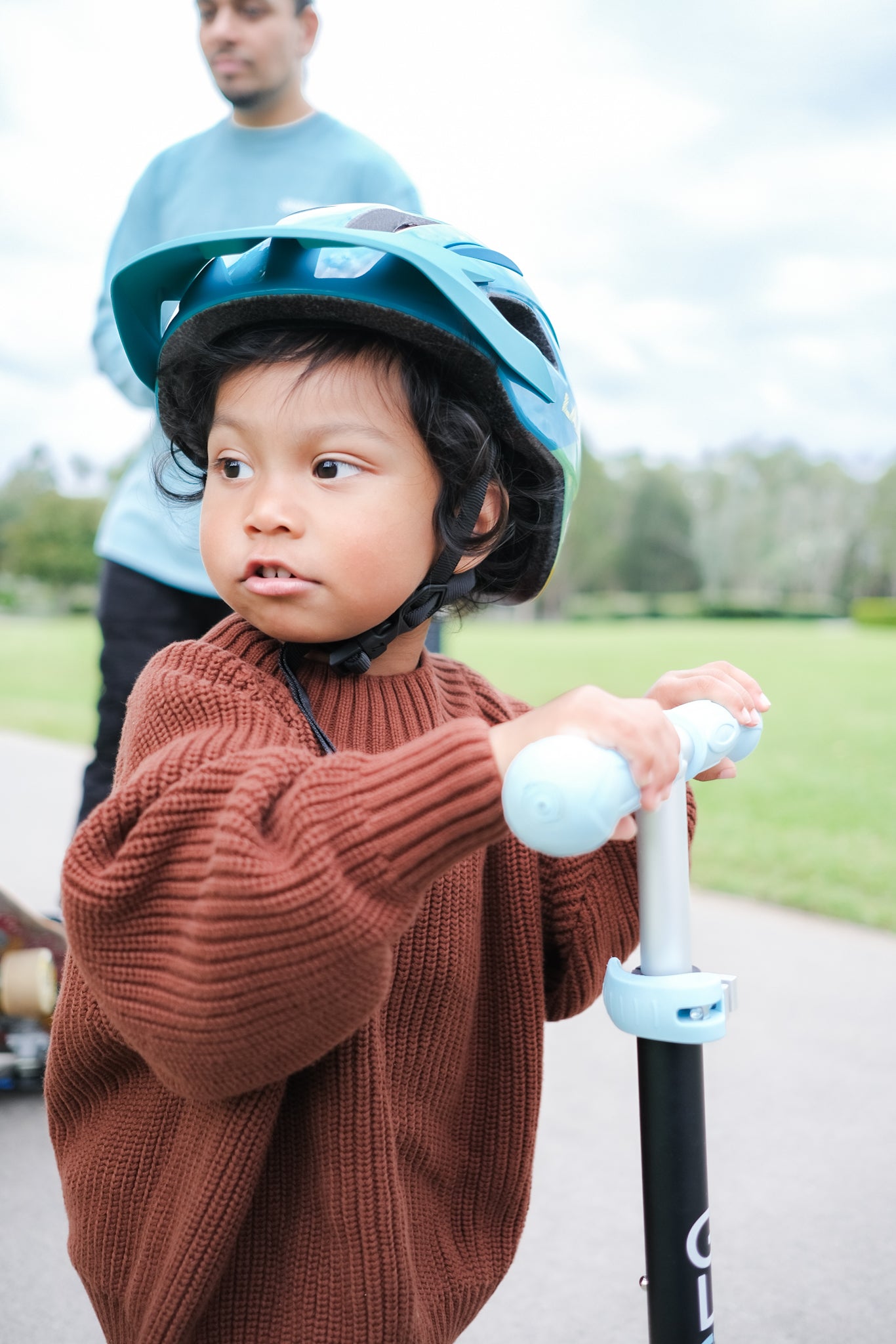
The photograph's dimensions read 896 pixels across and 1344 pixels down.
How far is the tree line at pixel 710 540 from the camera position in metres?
30.0

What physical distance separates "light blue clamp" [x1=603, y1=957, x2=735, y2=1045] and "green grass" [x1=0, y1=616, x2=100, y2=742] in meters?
1.98

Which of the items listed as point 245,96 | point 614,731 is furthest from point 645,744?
point 245,96

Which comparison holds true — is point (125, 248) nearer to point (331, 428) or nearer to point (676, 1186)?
point (331, 428)

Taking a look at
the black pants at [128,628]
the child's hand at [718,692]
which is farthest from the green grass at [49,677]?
the child's hand at [718,692]

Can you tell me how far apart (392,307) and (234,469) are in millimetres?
232

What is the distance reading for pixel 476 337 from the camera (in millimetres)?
1242

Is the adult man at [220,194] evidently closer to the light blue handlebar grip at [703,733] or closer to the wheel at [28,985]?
the wheel at [28,985]

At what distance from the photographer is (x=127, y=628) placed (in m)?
2.42

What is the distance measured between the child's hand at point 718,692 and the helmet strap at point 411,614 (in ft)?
0.85

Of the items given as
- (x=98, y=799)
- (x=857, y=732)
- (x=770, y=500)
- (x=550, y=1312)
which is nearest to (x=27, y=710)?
(x=857, y=732)

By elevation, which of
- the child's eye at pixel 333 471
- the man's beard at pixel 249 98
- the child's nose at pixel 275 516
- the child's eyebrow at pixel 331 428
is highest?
the man's beard at pixel 249 98

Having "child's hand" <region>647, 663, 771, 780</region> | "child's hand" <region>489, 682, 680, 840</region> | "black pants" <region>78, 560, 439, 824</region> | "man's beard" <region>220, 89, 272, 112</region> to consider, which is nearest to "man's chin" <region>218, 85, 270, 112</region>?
"man's beard" <region>220, 89, 272, 112</region>

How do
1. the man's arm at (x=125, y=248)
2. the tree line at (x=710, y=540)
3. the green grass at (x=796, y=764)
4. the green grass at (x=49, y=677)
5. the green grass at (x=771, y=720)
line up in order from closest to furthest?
the man's arm at (x=125, y=248)
the green grass at (x=796, y=764)
the green grass at (x=771, y=720)
the green grass at (x=49, y=677)
the tree line at (x=710, y=540)

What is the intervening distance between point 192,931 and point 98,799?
5.17 feet
